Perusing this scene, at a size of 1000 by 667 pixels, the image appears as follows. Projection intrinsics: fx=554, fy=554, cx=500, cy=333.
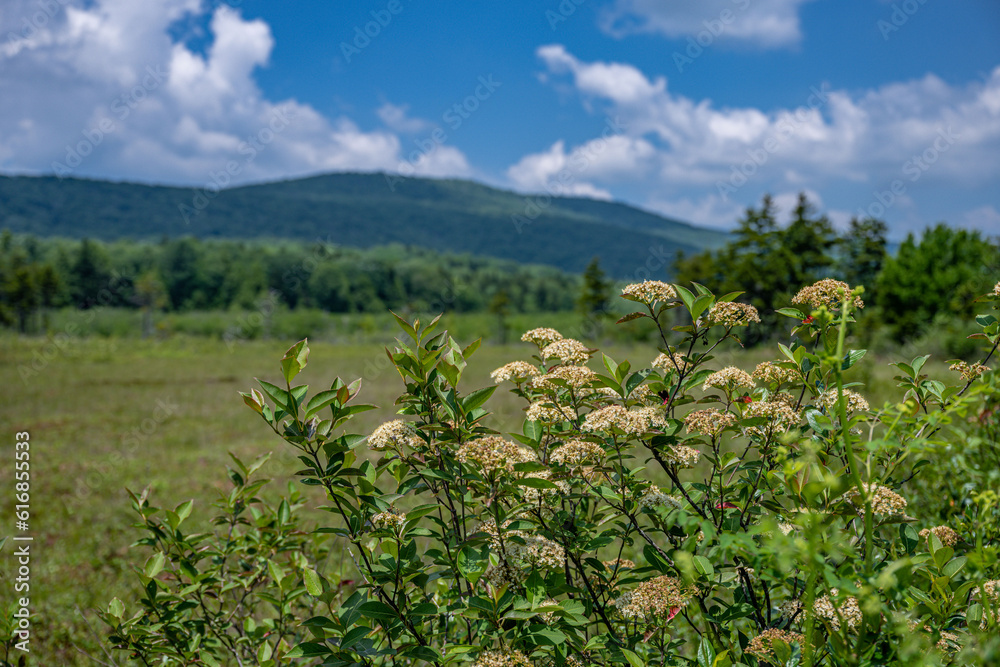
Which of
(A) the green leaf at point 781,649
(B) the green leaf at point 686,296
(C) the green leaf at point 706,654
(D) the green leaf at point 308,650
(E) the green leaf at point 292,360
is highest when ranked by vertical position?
(B) the green leaf at point 686,296

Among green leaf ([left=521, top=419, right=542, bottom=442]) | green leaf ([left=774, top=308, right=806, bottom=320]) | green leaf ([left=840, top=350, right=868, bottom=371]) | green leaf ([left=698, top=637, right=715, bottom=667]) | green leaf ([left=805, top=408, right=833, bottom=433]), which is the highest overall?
green leaf ([left=774, top=308, right=806, bottom=320])

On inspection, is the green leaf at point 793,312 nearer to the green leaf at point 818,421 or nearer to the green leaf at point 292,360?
the green leaf at point 818,421

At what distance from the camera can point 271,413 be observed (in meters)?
1.41

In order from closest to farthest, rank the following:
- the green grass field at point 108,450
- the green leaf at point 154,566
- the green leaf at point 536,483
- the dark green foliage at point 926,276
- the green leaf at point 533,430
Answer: the green leaf at point 536,483 < the green leaf at point 533,430 < the green leaf at point 154,566 < the green grass field at point 108,450 < the dark green foliage at point 926,276

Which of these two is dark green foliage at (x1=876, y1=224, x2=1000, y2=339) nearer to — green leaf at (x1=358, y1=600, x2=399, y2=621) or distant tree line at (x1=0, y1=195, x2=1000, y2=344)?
distant tree line at (x1=0, y1=195, x2=1000, y2=344)

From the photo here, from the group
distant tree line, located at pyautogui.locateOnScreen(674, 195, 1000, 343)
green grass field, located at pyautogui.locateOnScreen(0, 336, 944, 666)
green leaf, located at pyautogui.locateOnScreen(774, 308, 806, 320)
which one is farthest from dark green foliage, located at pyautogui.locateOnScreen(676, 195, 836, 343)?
green leaf, located at pyautogui.locateOnScreen(774, 308, 806, 320)

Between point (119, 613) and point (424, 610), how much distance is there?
1.27m

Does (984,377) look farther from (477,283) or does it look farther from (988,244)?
(477,283)

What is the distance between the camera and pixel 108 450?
10.9m

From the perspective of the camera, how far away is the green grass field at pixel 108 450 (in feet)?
16.0

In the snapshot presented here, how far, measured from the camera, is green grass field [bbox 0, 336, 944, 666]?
4863mm

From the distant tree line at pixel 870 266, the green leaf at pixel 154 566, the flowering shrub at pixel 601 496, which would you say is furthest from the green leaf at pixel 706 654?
the distant tree line at pixel 870 266

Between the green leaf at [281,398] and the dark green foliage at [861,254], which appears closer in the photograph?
the green leaf at [281,398]

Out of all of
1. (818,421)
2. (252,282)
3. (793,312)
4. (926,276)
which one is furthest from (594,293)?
(252,282)
